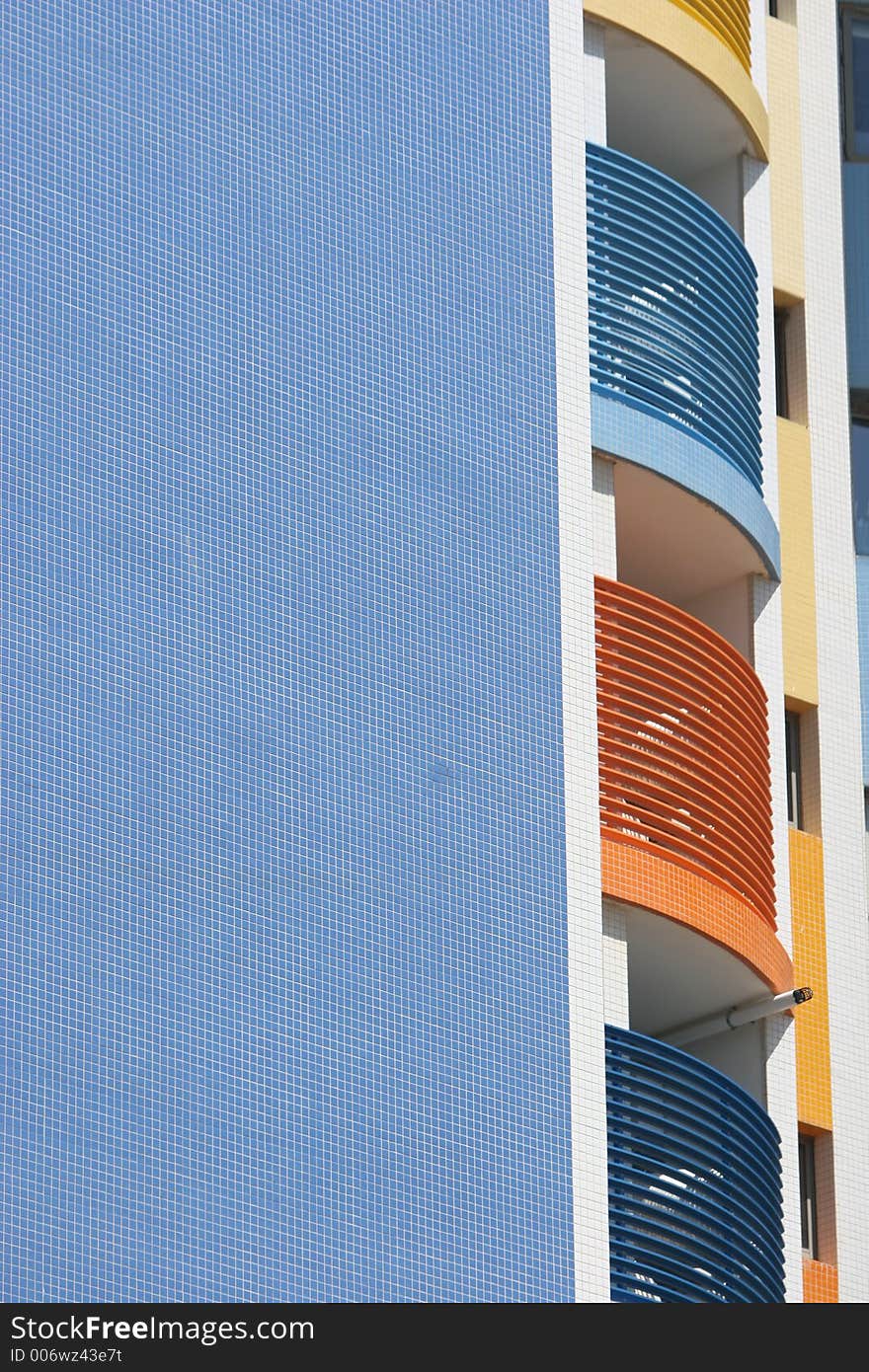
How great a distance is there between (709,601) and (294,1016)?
8.39 meters

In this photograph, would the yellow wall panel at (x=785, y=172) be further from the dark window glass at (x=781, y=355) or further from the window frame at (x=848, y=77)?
the window frame at (x=848, y=77)

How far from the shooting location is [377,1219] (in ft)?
62.4

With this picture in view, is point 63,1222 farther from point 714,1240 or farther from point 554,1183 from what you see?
point 714,1240

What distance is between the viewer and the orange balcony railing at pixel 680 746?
74.0ft

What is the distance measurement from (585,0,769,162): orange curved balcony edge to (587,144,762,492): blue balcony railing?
140 cm

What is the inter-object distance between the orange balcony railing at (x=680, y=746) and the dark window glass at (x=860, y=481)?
4.28m

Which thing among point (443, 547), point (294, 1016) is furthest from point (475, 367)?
point (294, 1016)

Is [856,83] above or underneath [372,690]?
above

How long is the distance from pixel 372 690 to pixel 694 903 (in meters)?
3.64

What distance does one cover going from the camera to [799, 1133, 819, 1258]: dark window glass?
2572 cm

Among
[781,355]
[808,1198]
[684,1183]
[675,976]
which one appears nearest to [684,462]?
[675,976]

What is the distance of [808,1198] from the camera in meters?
26.0

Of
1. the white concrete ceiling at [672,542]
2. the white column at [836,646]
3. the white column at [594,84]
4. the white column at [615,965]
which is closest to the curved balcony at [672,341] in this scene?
the white concrete ceiling at [672,542]

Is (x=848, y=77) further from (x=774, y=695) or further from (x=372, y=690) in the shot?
(x=372, y=690)
